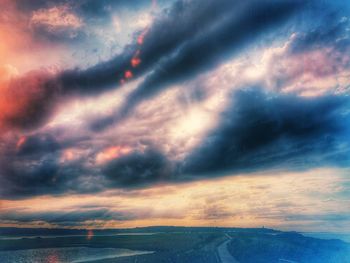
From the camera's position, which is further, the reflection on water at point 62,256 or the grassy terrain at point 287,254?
the reflection on water at point 62,256

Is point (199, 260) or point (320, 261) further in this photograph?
point (320, 261)

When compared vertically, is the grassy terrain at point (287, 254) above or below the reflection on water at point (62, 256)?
above

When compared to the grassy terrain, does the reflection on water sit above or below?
below

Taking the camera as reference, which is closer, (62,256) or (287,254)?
(287,254)

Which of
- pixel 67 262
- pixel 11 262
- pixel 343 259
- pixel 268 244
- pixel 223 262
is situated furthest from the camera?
pixel 268 244

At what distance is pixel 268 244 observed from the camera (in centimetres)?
14875

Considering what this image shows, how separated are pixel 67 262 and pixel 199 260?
6413 centimetres

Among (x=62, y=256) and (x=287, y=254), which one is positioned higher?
(x=287, y=254)

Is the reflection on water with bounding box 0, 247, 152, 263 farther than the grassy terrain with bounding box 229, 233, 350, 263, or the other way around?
the reflection on water with bounding box 0, 247, 152, 263

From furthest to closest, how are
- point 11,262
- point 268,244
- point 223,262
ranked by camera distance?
point 268,244, point 11,262, point 223,262

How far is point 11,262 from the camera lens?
133875mm

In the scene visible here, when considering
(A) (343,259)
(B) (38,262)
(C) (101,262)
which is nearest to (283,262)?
(A) (343,259)

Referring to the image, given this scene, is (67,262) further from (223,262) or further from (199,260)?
(223,262)

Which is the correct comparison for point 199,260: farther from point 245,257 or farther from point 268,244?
point 268,244
